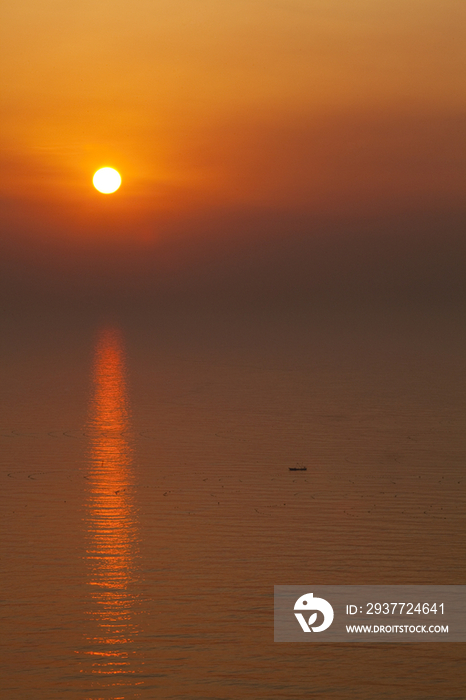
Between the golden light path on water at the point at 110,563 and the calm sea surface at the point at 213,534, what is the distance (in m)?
0.11

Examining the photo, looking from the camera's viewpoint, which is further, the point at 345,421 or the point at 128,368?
the point at 128,368

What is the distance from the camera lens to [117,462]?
64.6 meters

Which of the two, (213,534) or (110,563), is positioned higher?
(213,534)

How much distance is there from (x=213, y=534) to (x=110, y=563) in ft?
21.0

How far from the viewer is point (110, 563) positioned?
40000 millimetres

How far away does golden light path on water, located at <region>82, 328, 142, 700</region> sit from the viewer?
29375mm

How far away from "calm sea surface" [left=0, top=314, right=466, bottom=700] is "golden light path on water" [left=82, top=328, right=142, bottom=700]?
0.36 ft

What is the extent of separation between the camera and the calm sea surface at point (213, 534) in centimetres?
2938

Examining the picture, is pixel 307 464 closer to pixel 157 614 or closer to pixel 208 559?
pixel 208 559

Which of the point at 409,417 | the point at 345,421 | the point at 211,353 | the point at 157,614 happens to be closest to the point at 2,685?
the point at 157,614

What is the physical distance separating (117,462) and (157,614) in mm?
31557

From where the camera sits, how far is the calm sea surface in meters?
29.4

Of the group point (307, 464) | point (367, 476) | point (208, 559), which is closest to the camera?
point (208, 559)

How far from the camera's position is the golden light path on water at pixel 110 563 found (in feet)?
96.4
